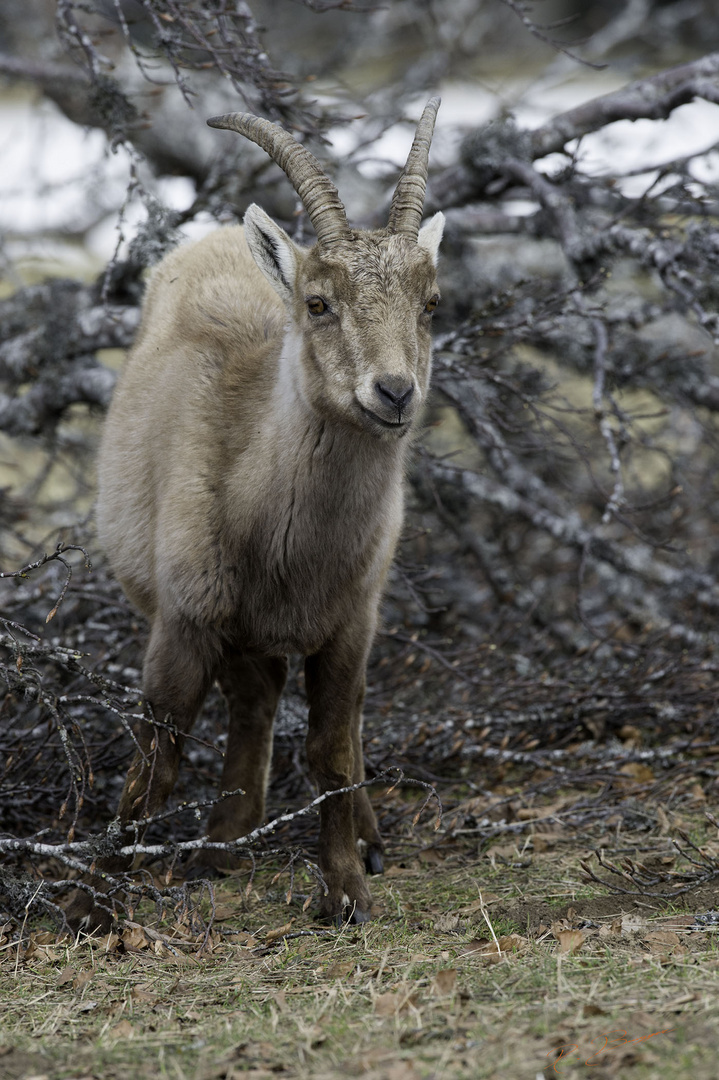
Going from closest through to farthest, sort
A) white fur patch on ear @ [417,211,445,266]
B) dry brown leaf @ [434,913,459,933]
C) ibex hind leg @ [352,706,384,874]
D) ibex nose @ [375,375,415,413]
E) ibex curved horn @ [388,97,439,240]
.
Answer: ibex nose @ [375,375,415,413]
dry brown leaf @ [434,913,459,933]
ibex curved horn @ [388,97,439,240]
white fur patch on ear @ [417,211,445,266]
ibex hind leg @ [352,706,384,874]

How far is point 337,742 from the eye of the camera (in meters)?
4.10

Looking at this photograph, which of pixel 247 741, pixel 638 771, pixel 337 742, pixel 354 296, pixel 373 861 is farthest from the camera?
pixel 638 771

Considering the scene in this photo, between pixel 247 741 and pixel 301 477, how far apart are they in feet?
4.78

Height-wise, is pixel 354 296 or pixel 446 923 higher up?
pixel 354 296

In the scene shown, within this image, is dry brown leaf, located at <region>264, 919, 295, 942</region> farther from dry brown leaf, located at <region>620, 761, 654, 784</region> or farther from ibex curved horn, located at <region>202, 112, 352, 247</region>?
ibex curved horn, located at <region>202, 112, 352, 247</region>

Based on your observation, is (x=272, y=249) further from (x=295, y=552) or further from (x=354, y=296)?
(x=295, y=552)

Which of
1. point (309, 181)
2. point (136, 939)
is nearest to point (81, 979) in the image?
point (136, 939)

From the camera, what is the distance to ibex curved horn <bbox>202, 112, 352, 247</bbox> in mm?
3814

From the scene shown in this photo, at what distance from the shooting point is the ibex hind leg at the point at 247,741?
4.61 m

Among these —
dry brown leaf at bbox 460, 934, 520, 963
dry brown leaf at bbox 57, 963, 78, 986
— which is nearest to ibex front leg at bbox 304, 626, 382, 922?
dry brown leaf at bbox 460, 934, 520, 963

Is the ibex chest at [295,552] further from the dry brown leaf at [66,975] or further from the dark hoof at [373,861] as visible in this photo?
the dry brown leaf at [66,975]

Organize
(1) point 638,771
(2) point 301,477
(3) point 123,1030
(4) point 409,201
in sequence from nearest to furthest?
(3) point 123,1030 → (2) point 301,477 → (4) point 409,201 → (1) point 638,771

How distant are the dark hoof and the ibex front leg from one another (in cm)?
40

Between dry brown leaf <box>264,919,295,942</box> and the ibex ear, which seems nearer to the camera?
dry brown leaf <box>264,919,295,942</box>
